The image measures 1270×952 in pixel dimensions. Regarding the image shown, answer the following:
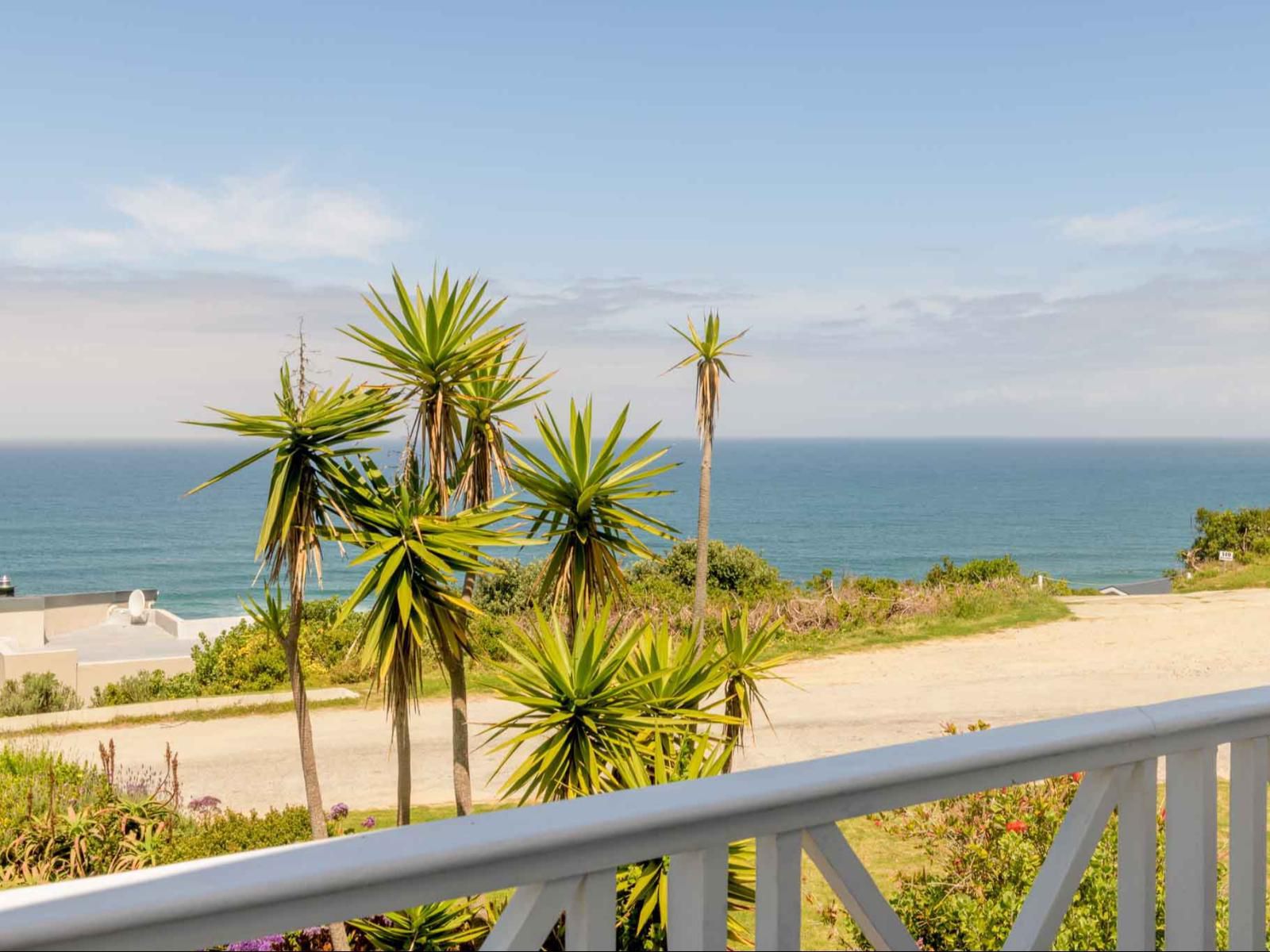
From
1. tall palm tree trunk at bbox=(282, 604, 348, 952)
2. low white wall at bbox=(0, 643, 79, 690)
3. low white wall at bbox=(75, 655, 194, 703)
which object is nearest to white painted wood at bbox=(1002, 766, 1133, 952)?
tall palm tree trunk at bbox=(282, 604, 348, 952)

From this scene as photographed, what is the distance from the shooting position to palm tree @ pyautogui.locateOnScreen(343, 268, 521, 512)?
17.9 feet

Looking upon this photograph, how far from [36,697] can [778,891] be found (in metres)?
15.5

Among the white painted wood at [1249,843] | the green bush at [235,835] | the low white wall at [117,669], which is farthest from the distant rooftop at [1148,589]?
the white painted wood at [1249,843]

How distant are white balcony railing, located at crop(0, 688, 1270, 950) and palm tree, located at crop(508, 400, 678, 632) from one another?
12.9 ft

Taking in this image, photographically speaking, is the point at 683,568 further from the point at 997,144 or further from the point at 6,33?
the point at 997,144

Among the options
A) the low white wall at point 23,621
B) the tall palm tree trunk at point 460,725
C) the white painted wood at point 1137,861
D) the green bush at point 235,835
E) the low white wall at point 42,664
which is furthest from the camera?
the low white wall at point 23,621

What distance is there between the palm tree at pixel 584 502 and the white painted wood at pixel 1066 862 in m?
4.02

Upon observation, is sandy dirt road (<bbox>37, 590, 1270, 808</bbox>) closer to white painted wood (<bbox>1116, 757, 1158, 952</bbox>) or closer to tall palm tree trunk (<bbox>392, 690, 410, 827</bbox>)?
tall palm tree trunk (<bbox>392, 690, 410, 827</bbox>)

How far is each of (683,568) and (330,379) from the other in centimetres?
1443

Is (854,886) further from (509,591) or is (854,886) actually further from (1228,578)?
(1228,578)

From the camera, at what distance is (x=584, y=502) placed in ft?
17.9

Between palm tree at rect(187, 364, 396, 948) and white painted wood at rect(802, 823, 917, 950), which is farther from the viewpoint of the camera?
palm tree at rect(187, 364, 396, 948)

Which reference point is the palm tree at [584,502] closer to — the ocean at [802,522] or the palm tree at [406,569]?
the palm tree at [406,569]

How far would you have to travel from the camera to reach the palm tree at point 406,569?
4.99 m
